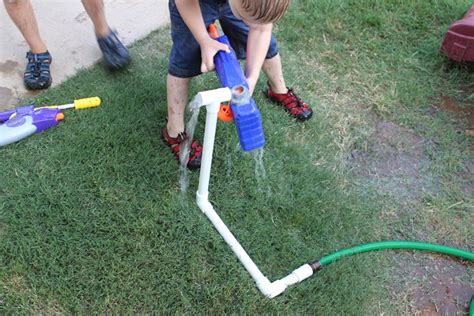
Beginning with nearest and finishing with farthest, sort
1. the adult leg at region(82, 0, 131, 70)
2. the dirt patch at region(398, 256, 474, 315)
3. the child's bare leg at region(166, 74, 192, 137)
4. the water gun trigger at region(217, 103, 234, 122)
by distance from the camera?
the water gun trigger at region(217, 103, 234, 122) → the dirt patch at region(398, 256, 474, 315) → the child's bare leg at region(166, 74, 192, 137) → the adult leg at region(82, 0, 131, 70)

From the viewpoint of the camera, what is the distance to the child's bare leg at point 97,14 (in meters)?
2.25

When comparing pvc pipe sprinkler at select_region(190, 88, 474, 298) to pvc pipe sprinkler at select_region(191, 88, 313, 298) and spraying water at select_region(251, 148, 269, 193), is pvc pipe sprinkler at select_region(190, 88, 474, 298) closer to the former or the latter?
pvc pipe sprinkler at select_region(191, 88, 313, 298)

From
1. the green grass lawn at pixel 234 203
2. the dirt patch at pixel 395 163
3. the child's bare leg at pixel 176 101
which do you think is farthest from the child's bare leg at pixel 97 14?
the dirt patch at pixel 395 163

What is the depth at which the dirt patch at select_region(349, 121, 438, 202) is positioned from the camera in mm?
2200

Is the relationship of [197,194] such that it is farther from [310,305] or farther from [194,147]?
[310,305]

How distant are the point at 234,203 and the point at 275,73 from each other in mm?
662

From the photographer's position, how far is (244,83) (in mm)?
1431

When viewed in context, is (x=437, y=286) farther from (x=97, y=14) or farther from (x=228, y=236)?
(x=97, y=14)

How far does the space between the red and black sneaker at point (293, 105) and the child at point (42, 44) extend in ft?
2.50

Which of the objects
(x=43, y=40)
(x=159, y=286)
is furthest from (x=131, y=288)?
(x=43, y=40)

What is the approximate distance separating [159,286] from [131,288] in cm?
9

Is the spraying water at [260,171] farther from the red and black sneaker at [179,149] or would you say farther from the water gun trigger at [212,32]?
the water gun trigger at [212,32]

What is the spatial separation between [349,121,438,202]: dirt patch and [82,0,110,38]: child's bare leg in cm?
130

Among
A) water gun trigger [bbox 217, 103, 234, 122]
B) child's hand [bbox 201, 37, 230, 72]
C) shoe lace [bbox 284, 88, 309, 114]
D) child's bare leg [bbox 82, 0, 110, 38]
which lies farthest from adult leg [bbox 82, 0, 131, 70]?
water gun trigger [bbox 217, 103, 234, 122]
